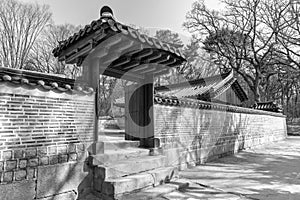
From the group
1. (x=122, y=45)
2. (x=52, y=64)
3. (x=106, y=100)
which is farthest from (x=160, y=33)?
→ (x=122, y=45)

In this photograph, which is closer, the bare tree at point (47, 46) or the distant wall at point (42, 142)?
the distant wall at point (42, 142)

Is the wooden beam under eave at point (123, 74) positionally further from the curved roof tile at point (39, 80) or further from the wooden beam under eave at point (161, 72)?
the curved roof tile at point (39, 80)

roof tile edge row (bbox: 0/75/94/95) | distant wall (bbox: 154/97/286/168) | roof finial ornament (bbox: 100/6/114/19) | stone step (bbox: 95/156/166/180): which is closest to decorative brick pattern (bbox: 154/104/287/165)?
distant wall (bbox: 154/97/286/168)

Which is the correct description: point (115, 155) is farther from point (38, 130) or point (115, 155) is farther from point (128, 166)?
point (38, 130)

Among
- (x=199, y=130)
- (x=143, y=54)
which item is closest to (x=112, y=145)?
(x=143, y=54)

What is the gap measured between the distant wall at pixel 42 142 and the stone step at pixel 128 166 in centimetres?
37

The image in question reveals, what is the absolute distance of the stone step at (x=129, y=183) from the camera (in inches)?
130

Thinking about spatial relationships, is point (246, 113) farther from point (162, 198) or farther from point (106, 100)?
point (106, 100)

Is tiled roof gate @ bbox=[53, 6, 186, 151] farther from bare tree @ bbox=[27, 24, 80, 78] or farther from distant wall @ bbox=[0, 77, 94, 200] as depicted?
bare tree @ bbox=[27, 24, 80, 78]

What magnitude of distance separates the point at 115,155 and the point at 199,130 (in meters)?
3.74

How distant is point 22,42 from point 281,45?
21272mm

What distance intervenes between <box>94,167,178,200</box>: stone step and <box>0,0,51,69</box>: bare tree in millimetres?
15346

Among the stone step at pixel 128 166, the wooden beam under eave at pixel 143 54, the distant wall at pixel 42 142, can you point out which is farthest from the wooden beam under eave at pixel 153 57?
the stone step at pixel 128 166

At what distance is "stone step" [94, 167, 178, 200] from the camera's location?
3301 mm
